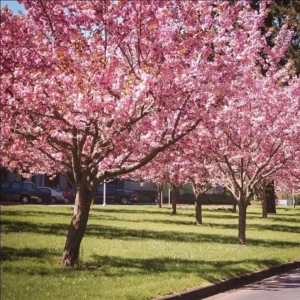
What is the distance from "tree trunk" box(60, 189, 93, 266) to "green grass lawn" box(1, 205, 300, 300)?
349 mm

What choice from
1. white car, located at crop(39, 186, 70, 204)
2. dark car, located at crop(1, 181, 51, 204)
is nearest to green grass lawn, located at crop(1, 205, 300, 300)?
dark car, located at crop(1, 181, 51, 204)

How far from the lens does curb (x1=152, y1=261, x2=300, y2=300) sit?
877cm

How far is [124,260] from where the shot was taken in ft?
40.4

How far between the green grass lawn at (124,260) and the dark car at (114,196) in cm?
3014

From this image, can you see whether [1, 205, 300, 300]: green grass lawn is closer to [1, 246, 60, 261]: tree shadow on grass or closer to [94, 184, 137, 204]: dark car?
[1, 246, 60, 261]: tree shadow on grass

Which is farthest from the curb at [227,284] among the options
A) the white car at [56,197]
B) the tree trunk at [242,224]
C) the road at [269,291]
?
the white car at [56,197]

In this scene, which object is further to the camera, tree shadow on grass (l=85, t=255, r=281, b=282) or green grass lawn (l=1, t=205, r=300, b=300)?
tree shadow on grass (l=85, t=255, r=281, b=282)

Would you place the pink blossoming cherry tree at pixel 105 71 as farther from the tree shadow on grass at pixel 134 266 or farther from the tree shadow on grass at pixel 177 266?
the tree shadow on grass at pixel 177 266

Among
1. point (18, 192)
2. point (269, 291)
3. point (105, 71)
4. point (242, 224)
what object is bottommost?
point (269, 291)

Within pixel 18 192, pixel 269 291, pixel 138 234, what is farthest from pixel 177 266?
pixel 18 192

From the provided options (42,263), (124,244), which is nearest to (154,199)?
(124,244)

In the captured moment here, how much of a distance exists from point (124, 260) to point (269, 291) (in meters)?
3.95

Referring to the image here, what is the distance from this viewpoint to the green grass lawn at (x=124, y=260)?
8.59m

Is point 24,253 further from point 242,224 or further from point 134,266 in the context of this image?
point 242,224
